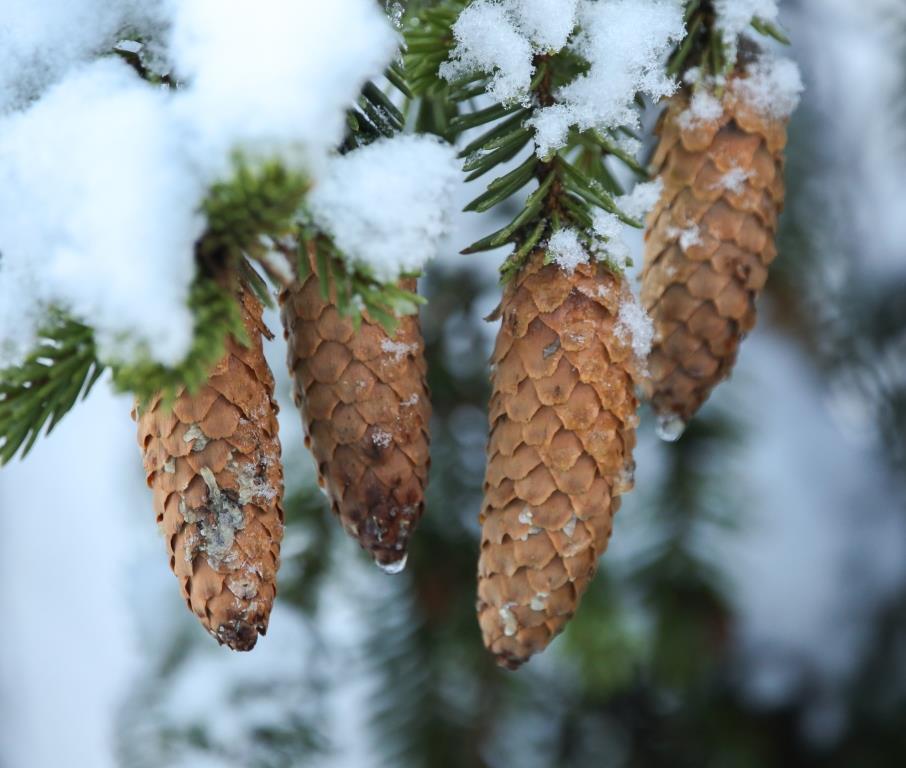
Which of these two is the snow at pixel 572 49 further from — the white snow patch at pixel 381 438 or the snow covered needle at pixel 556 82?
the white snow patch at pixel 381 438

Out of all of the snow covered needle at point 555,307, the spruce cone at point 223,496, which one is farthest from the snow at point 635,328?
the spruce cone at point 223,496

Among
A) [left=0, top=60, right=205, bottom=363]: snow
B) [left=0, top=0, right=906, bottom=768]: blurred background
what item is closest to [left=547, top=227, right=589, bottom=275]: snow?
[left=0, top=60, right=205, bottom=363]: snow

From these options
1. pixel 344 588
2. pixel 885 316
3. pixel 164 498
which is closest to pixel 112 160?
pixel 164 498

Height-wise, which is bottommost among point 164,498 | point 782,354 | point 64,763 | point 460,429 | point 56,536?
point 64,763

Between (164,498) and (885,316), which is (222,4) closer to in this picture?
(164,498)

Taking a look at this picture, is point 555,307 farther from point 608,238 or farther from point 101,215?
point 101,215

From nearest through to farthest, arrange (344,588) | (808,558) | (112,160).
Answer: (112,160) < (344,588) < (808,558)
